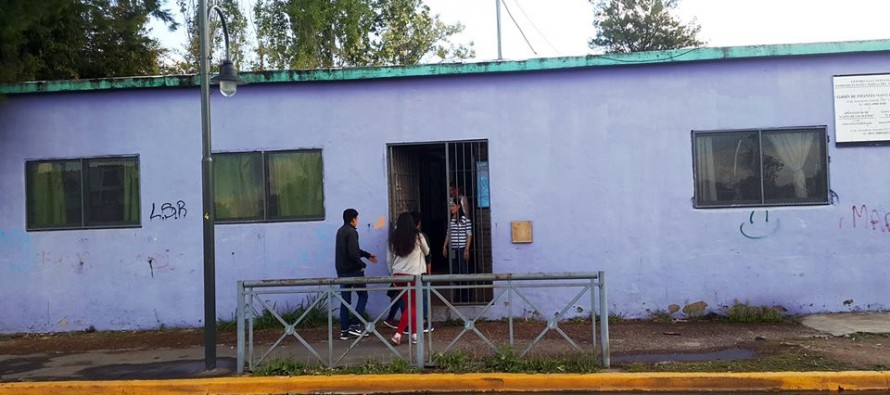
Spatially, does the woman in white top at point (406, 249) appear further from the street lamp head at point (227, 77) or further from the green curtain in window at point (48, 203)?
the green curtain in window at point (48, 203)

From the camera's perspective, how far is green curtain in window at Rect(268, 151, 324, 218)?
32.7 feet

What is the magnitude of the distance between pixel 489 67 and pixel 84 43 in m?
9.63

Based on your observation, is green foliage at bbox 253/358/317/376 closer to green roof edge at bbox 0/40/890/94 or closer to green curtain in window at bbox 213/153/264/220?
green curtain in window at bbox 213/153/264/220

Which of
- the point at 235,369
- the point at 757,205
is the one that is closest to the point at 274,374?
the point at 235,369

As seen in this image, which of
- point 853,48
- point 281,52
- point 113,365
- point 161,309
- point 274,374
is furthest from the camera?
point 281,52

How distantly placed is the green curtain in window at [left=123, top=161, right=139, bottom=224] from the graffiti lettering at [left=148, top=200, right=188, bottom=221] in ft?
0.97

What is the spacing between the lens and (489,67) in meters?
9.69

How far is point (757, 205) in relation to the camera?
9.55 meters

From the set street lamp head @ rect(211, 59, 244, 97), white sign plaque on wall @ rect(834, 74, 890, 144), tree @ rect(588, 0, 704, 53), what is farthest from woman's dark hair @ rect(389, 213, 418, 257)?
tree @ rect(588, 0, 704, 53)

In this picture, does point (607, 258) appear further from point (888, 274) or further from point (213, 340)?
point (213, 340)

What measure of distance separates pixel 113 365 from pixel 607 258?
6168mm

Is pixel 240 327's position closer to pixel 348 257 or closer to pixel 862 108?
pixel 348 257

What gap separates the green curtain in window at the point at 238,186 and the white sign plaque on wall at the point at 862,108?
7.78 m

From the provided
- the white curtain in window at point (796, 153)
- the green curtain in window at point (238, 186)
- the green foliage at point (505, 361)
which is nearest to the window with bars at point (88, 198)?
the green curtain in window at point (238, 186)
